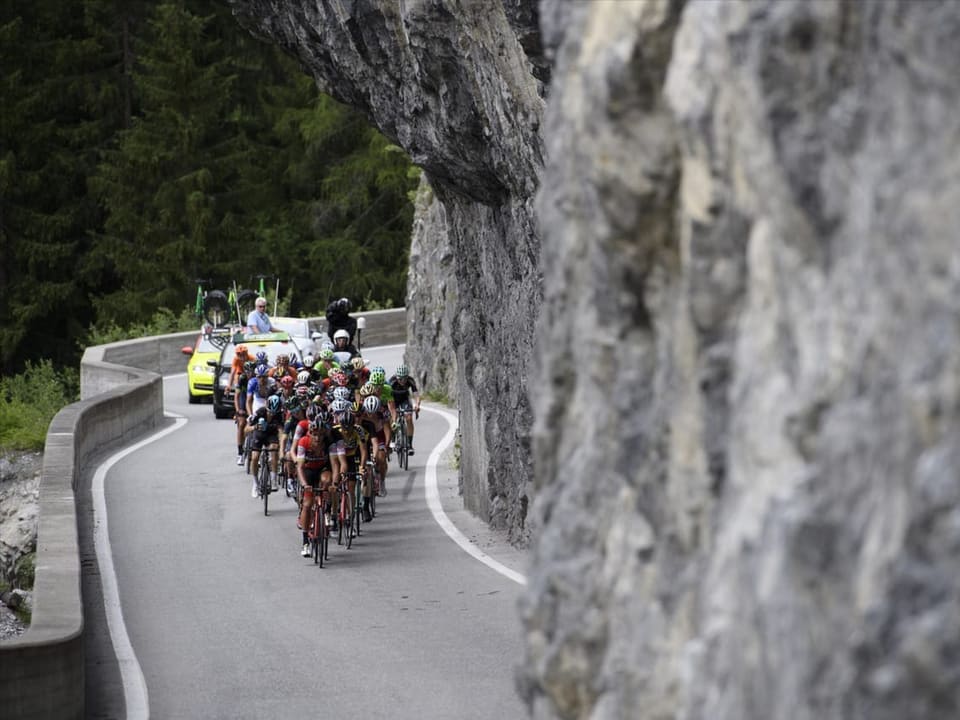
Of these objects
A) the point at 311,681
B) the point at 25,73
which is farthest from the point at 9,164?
the point at 311,681

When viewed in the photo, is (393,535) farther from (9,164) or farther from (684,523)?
(9,164)

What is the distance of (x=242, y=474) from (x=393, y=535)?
19.0 ft

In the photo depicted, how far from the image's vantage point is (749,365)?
5.80 meters

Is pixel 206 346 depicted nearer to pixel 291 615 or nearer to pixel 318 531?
pixel 318 531

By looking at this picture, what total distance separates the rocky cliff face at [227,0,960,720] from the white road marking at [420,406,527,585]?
28.3 ft

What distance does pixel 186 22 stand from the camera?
5591 centimetres

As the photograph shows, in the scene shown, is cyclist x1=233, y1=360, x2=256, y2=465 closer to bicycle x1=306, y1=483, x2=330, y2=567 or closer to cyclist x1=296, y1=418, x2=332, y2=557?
cyclist x1=296, y1=418, x2=332, y2=557

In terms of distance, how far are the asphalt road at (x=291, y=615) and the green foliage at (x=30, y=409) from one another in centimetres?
400

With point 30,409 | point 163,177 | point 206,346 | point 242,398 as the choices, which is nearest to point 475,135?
point 242,398

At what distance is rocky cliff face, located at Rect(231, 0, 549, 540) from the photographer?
665 inches

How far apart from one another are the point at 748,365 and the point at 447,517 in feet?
51.6

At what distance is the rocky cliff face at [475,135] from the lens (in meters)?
16.9

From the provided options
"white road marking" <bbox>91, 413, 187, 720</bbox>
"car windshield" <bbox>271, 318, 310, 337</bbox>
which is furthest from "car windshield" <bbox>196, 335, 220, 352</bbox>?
"white road marking" <bbox>91, 413, 187, 720</bbox>

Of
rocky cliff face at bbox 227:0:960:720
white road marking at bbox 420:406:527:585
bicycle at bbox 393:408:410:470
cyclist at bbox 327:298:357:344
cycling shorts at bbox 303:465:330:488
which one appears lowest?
white road marking at bbox 420:406:527:585
